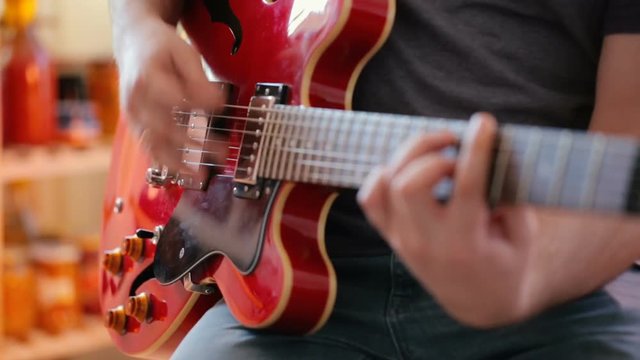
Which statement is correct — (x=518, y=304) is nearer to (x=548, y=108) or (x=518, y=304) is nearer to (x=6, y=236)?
(x=548, y=108)

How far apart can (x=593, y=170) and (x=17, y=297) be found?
137 centimetres

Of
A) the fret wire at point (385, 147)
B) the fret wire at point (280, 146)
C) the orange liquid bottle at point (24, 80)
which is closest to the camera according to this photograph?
the fret wire at point (385, 147)

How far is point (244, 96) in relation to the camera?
2.71 ft

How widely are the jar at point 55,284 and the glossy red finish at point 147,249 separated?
700 mm

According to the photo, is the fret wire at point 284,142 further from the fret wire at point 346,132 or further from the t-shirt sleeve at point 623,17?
the t-shirt sleeve at point 623,17

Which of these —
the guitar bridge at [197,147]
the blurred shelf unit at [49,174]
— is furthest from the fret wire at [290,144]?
the blurred shelf unit at [49,174]

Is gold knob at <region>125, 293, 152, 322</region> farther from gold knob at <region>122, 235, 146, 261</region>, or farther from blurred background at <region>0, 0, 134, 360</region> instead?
blurred background at <region>0, 0, 134, 360</region>

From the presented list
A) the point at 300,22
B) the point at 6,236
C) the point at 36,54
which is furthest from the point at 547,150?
the point at 6,236

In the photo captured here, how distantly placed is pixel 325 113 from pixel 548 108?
0.70 ft

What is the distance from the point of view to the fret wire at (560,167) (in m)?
0.54

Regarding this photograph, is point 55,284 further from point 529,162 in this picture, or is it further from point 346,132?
point 529,162

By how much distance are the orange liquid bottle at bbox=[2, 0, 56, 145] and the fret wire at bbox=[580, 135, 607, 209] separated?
1318 mm

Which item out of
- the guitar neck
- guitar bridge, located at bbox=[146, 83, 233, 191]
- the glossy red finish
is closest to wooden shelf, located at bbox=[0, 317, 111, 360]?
the glossy red finish

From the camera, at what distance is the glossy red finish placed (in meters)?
0.89
